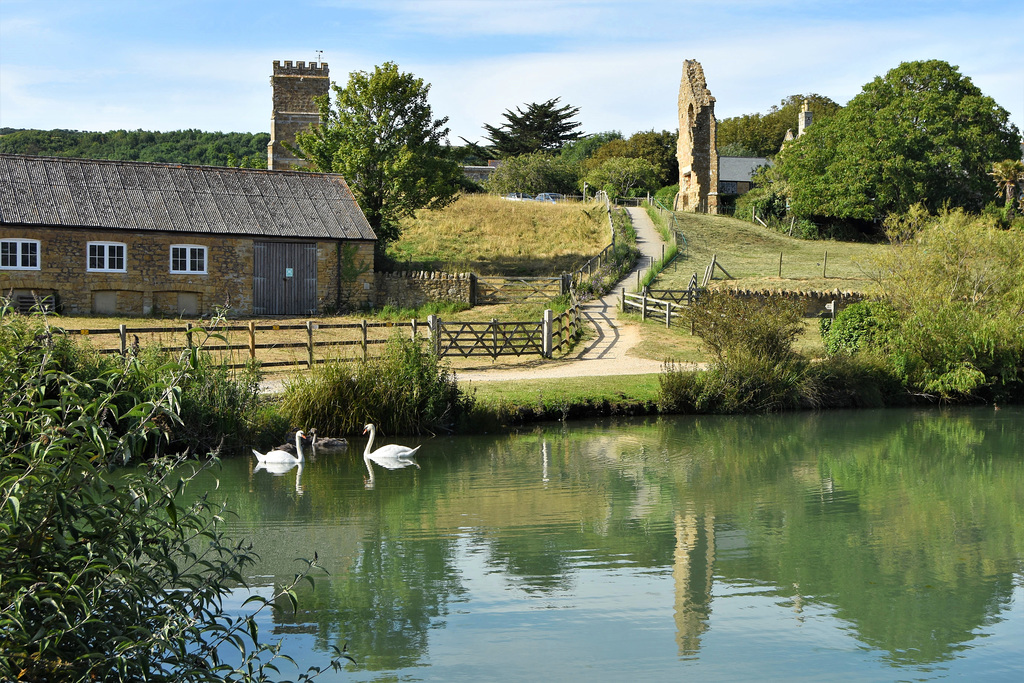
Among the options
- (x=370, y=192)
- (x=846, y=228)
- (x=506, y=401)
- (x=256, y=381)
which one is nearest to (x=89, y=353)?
(x=256, y=381)

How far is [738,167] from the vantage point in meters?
62.6

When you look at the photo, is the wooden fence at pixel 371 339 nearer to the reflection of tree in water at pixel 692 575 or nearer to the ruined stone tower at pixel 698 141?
the reflection of tree in water at pixel 692 575

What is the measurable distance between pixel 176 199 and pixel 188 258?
211 centimetres

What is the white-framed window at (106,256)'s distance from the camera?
2688cm

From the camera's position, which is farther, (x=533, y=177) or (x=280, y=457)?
(x=533, y=177)

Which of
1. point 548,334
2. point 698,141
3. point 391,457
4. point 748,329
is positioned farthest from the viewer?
point 698,141

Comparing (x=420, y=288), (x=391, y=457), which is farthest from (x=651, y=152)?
(x=391, y=457)

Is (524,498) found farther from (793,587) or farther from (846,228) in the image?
(846,228)

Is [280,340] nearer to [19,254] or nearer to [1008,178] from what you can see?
[19,254]

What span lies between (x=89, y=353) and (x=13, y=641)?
10766 millimetres

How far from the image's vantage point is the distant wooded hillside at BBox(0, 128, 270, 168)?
72406mm

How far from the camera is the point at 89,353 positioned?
14430mm

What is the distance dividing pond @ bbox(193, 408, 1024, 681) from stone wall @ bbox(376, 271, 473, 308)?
1471 centimetres

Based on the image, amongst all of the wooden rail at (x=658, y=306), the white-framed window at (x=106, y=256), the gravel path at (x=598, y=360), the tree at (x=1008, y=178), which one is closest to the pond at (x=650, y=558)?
the gravel path at (x=598, y=360)
